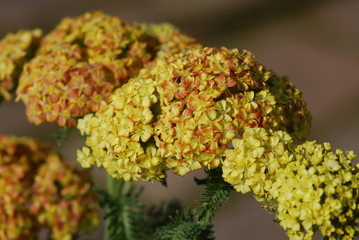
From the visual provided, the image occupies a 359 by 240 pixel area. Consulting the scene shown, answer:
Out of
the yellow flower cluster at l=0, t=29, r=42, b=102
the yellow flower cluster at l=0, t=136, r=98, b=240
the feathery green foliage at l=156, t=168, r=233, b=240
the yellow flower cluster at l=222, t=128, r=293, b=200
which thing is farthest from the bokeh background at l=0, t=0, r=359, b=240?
the yellow flower cluster at l=222, t=128, r=293, b=200

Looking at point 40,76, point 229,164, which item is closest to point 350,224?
point 229,164

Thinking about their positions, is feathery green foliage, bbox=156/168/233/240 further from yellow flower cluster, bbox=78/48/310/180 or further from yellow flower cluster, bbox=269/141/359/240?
yellow flower cluster, bbox=269/141/359/240

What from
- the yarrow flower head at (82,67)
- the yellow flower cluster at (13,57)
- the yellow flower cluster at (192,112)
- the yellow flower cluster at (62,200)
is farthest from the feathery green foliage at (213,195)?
the yellow flower cluster at (13,57)

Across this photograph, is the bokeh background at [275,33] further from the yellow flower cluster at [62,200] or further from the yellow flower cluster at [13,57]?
the yellow flower cluster at [13,57]

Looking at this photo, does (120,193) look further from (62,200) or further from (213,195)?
(213,195)

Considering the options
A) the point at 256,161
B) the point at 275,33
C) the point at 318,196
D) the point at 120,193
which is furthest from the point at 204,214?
the point at 275,33

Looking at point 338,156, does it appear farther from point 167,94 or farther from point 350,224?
point 167,94
